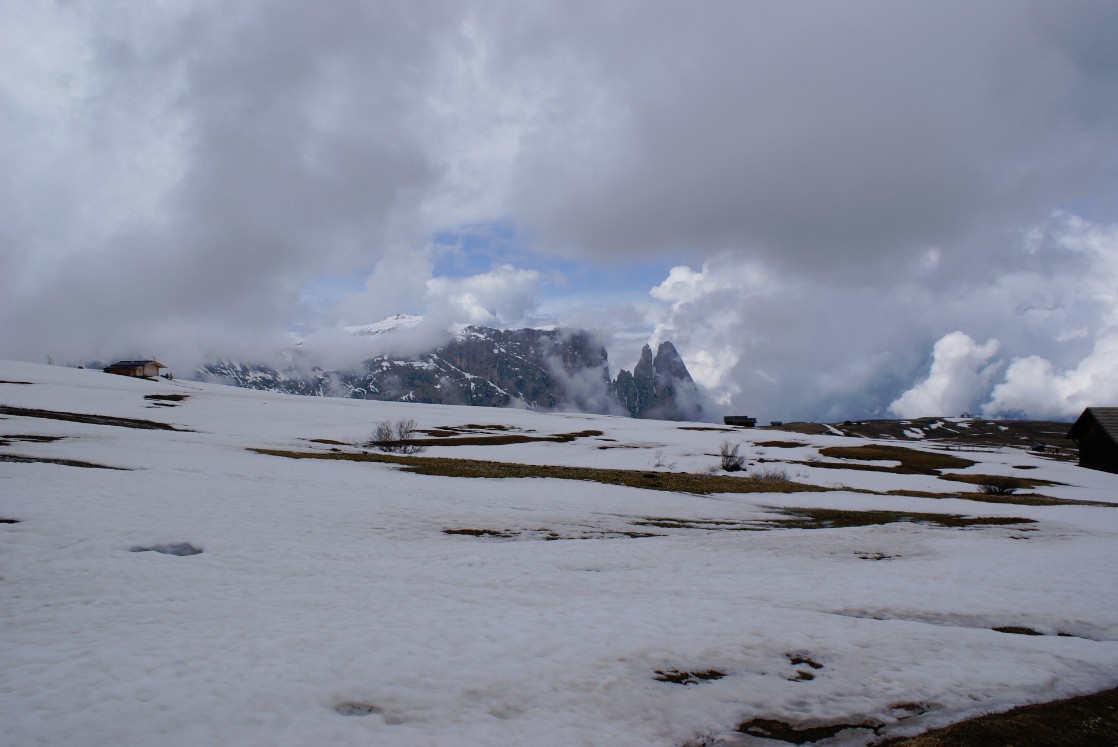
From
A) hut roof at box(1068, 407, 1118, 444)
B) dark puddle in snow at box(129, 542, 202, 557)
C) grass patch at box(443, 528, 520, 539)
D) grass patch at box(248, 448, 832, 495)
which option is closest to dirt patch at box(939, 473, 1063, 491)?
hut roof at box(1068, 407, 1118, 444)

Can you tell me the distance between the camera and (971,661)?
430 inches

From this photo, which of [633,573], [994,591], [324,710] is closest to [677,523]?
[633,573]

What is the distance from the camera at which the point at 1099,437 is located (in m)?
72.9

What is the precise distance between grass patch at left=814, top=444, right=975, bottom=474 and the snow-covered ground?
51.9 meters

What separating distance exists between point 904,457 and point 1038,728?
81.2m

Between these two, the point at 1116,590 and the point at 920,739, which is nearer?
the point at 920,739

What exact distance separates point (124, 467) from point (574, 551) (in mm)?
22545

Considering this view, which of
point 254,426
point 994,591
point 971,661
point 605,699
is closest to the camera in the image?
point 605,699

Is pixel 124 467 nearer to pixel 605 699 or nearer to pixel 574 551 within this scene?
pixel 574 551

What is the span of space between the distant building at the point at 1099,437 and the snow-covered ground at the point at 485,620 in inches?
2449

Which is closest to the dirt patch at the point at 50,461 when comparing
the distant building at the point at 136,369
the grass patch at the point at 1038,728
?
the grass patch at the point at 1038,728

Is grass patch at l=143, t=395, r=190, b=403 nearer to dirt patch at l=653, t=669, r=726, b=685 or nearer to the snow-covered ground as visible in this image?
the snow-covered ground

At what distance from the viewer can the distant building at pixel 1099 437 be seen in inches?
2771

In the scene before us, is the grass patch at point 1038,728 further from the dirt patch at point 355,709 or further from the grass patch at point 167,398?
the grass patch at point 167,398
